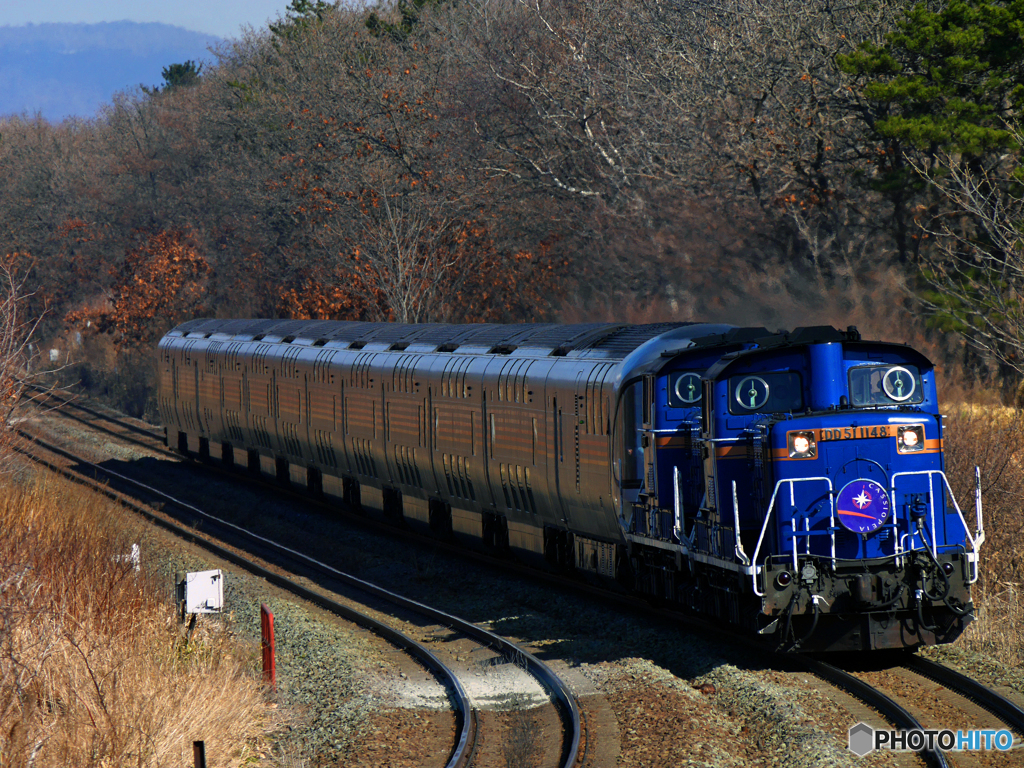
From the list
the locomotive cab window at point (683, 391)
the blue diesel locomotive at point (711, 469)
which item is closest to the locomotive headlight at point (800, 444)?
the blue diesel locomotive at point (711, 469)

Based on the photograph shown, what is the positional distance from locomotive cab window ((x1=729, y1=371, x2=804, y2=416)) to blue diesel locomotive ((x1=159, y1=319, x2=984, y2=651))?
0.05ft

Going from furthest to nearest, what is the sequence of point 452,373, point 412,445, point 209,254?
point 209,254, point 412,445, point 452,373

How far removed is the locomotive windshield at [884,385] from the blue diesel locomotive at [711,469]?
0.02 meters

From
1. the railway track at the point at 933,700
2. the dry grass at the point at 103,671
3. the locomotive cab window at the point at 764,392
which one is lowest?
the railway track at the point at 933,700

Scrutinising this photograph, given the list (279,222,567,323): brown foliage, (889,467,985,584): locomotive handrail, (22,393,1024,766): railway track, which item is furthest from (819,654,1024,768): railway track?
(279,222,567,323): brown foliage

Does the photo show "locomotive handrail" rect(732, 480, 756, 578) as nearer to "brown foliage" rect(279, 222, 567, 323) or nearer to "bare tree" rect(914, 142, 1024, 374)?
"bare tree" rect(914, 142, 1024, 374)

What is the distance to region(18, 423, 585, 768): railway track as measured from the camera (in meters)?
11.8

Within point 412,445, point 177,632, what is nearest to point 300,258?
point 412,445

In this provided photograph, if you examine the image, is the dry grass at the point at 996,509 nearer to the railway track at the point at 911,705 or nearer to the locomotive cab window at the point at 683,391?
the railway track at the point at 911,705

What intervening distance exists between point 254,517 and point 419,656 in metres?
13.6

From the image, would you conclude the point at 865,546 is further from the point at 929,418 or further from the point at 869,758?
the point at 869,758

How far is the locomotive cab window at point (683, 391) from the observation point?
14320 mm

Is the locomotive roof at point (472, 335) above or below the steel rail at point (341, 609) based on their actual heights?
above

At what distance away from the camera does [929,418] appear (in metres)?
12.7
